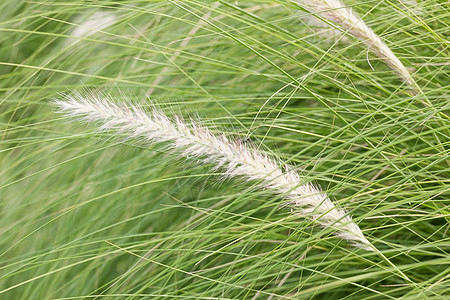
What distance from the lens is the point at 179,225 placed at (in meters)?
1.55

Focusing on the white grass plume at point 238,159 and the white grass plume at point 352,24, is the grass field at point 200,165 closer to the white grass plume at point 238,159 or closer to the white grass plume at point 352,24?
the white grass plume at point 352,24

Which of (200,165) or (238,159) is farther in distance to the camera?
(200,165)

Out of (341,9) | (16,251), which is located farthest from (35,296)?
(341,9)

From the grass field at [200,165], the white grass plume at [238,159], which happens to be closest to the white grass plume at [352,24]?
the grass field at [200,165]

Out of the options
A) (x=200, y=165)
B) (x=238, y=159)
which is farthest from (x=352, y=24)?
(x=200, y=165)

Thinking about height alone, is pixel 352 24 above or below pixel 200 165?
above

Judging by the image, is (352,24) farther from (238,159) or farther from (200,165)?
(200,165)

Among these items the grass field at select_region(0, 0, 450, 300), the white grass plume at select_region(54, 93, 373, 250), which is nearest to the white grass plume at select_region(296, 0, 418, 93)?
the grass field at select_region(0, 0, 450, 300)

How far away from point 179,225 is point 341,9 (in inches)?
26.9

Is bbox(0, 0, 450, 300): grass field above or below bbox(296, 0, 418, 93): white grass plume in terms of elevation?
below

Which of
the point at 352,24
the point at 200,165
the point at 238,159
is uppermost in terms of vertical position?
the point at 352,24

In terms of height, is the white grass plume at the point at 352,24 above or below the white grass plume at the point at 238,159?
above

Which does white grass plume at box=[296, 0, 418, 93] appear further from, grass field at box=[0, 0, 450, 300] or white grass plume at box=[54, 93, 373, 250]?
white grass plume at box=[54, 93, 373, 250]

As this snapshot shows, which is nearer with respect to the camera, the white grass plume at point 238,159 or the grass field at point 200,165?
the white grass plume at point 238,159
